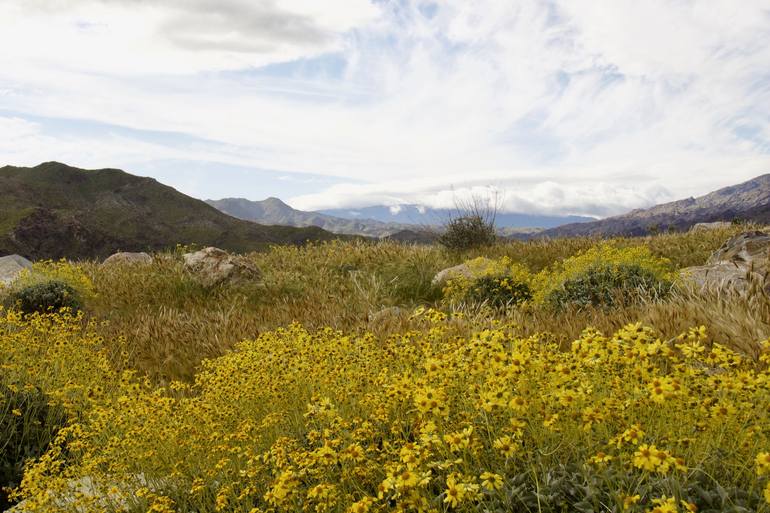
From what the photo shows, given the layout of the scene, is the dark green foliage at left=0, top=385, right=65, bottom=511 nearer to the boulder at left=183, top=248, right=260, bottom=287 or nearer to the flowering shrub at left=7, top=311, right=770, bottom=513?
the flowering shrub at left=7, top=311, right=770, bottom=513

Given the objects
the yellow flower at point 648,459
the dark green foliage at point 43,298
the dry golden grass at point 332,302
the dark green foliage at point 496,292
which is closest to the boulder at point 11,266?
the dry golden grass at point 332,302

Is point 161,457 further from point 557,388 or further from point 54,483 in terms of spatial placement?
point 557,388

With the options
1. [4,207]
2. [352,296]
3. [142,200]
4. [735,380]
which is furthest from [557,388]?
[142,200]

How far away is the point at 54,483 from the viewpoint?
11.6ft

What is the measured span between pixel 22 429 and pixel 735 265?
31.1ft

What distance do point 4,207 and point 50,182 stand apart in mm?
43830

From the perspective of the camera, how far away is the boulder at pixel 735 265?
8141mm

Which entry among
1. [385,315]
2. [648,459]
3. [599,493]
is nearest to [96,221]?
[385,315]

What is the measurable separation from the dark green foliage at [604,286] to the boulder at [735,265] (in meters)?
0.50

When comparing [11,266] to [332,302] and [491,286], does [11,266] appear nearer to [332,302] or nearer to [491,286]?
[332,302]

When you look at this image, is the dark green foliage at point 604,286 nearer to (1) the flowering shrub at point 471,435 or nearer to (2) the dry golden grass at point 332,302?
(2) the dry golden grass at point 332,302

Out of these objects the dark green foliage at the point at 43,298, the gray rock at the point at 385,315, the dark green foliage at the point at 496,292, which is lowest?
the dark green foliage at the point at 43,298

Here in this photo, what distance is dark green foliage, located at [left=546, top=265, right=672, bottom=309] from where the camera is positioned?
9.05m

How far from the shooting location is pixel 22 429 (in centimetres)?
558
